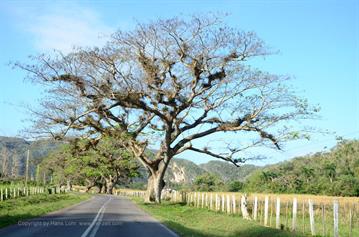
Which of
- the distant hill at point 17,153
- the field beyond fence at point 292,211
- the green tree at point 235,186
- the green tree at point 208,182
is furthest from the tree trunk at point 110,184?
the field beyond fence at point 292,211

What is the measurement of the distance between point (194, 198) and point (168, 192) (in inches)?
735

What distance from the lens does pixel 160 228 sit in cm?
2139

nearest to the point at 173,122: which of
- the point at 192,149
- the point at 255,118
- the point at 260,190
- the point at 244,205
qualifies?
the point at 192,149

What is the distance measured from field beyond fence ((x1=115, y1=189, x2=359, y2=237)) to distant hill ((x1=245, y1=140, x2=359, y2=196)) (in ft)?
46.9

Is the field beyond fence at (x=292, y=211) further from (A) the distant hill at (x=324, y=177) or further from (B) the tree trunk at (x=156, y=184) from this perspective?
(A) the distant hill at (x=324, y=177)

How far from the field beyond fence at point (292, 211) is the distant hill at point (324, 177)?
1430cm

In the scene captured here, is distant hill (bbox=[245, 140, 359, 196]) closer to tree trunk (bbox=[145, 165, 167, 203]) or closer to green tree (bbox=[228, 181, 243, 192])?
green tree (bbox=[228, 181, 243, 192])

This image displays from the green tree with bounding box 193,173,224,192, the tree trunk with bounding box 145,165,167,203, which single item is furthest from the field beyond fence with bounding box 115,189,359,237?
the green tree with bounding box 193,173,224,192

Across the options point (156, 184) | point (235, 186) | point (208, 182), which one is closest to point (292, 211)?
point (156, 184)

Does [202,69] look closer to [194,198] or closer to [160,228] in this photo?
[194,198]

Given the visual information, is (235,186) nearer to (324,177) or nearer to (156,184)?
(324,177)

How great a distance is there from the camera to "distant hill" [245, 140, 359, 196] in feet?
202

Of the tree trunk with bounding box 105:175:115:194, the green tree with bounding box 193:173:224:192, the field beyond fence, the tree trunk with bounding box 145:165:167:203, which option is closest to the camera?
the field beyond fence

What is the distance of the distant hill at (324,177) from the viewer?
2419 inches
